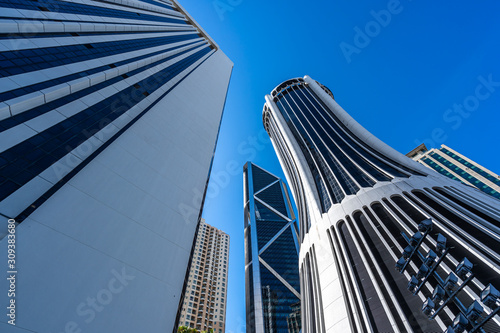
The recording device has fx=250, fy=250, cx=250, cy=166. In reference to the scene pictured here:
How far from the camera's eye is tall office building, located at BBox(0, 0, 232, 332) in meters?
11.3

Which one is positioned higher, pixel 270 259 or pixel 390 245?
pixel 270 259

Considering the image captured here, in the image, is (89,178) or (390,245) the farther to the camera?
(390,245)

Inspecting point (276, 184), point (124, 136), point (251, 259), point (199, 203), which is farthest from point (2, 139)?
point (276, 184)

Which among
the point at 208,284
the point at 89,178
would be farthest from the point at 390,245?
the point at 208,284

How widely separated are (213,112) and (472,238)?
110ft

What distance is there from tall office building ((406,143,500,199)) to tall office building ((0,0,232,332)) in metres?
86.8

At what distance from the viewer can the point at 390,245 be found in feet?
77.7

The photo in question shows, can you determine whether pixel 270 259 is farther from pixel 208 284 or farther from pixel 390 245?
pixel 390 245

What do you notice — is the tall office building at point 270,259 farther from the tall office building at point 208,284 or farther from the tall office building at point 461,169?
the tall office building at point 461,169

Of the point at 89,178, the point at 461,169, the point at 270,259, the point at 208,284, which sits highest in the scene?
the point at 461,169

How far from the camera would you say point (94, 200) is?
15.0m

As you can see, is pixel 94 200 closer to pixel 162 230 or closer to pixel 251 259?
pixel 162 230

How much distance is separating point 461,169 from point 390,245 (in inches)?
3219

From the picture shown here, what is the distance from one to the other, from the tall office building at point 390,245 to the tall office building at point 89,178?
542 inches
